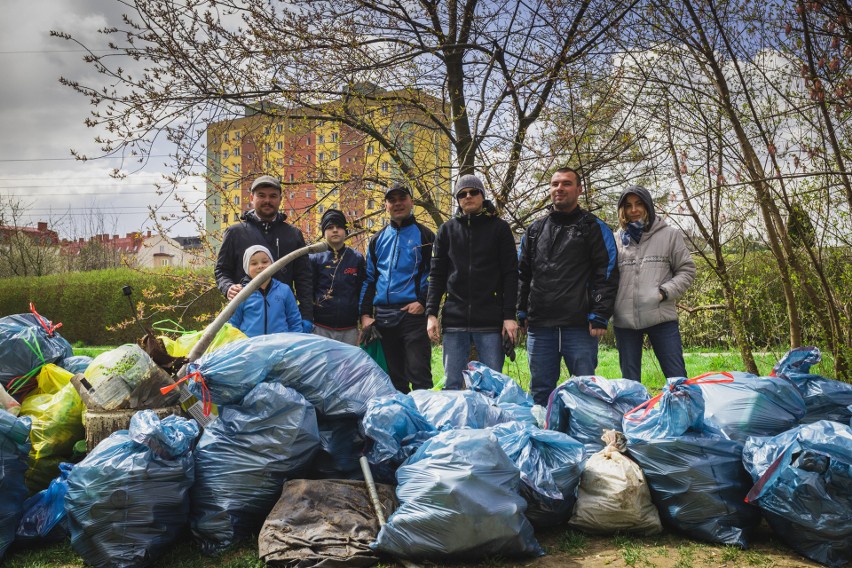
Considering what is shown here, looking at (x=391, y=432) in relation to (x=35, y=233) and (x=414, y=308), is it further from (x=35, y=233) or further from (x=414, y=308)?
(x=35, y=233)

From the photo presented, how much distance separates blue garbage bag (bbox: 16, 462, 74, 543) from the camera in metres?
2.98

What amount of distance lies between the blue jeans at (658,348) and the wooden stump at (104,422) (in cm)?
271

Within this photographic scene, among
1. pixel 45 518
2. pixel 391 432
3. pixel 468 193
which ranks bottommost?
pixel 45 518

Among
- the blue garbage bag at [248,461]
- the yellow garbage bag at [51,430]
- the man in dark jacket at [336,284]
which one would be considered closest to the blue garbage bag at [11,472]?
the yellow garbage bag at [51,430]

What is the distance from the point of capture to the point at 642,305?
12.6 feet

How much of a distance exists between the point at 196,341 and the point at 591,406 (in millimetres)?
2394

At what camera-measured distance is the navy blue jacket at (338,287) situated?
4.77 meters

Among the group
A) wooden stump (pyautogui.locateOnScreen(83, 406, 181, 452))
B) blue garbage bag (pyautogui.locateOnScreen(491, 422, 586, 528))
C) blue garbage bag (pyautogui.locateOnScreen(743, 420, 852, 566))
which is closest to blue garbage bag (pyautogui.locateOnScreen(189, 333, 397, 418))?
wooden stump (pyautogui.locateOnScreen(83, 406, 181, 452))

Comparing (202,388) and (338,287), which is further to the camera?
(338,287)

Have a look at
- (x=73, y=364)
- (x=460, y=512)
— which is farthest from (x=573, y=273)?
(x=73, y=364)

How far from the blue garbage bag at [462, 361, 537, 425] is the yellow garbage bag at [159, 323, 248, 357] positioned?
1.34 m

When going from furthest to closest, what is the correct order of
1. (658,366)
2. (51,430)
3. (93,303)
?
(93,303) → (658,366) → (51,430)

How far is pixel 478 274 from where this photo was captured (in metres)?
4.11

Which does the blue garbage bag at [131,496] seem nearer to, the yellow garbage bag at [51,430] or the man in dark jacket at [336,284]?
the yellow garbage bag at [51,430]
